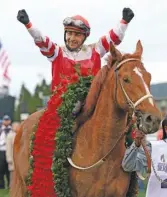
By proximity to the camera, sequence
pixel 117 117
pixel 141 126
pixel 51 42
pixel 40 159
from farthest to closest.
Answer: pixel 51 42 → pixel 40 159 → pixel 117 117 → pixel 141 126

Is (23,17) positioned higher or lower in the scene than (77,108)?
higher

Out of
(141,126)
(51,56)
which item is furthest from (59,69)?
(141,126)

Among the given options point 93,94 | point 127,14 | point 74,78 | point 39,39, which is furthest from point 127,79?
point 39,39

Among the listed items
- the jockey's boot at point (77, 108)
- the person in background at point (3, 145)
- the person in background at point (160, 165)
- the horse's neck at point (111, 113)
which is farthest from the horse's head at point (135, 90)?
the person in background at point (3, 145)

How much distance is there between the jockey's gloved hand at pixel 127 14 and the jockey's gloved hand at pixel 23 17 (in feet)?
3.70

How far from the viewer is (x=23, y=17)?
7.69 meters

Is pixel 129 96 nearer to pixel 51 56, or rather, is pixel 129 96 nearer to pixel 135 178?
pixel 135 178

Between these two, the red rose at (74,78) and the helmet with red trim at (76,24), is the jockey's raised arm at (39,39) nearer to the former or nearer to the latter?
the helmet with red trim at (76,24)

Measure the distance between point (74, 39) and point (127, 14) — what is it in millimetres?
689

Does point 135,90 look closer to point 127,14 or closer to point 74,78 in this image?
point 74,78

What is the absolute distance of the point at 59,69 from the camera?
7852 millimetres

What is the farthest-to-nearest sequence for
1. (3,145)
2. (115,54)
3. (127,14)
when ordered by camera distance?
(3,145) < (127,14) < (115,54)

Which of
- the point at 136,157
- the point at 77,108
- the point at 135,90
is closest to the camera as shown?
the point at 135,90

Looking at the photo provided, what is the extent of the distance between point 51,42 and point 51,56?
0.57 ft
